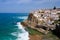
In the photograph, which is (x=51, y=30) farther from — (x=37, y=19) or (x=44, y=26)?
(x=37, y=19)

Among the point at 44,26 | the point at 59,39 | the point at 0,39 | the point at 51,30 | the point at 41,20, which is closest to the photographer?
the point at 59,39

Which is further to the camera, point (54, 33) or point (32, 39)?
point (54, 33)

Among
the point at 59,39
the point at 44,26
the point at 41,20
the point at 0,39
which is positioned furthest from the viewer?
the point at 41,20

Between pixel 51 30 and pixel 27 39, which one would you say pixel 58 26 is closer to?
pixel 51 30

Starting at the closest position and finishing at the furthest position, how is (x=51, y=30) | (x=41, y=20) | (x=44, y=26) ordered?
(x=51, y=30)
(x=44, y=26)
(x=41, y=20)

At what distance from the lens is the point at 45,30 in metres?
48.8

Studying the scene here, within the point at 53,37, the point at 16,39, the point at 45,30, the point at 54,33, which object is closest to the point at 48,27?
the point at 45,30

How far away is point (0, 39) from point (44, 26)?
15.1 m

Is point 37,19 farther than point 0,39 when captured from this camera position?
Yes

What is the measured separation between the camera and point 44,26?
5122 cm

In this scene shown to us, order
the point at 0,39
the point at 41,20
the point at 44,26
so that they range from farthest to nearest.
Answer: the point at 41,20 < the point at 44,26 < the point at 0,39

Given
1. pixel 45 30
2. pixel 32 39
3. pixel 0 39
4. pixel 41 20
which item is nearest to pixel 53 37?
pixel 32 39

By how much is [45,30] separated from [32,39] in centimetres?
887

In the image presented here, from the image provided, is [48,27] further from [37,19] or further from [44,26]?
[37,19]
